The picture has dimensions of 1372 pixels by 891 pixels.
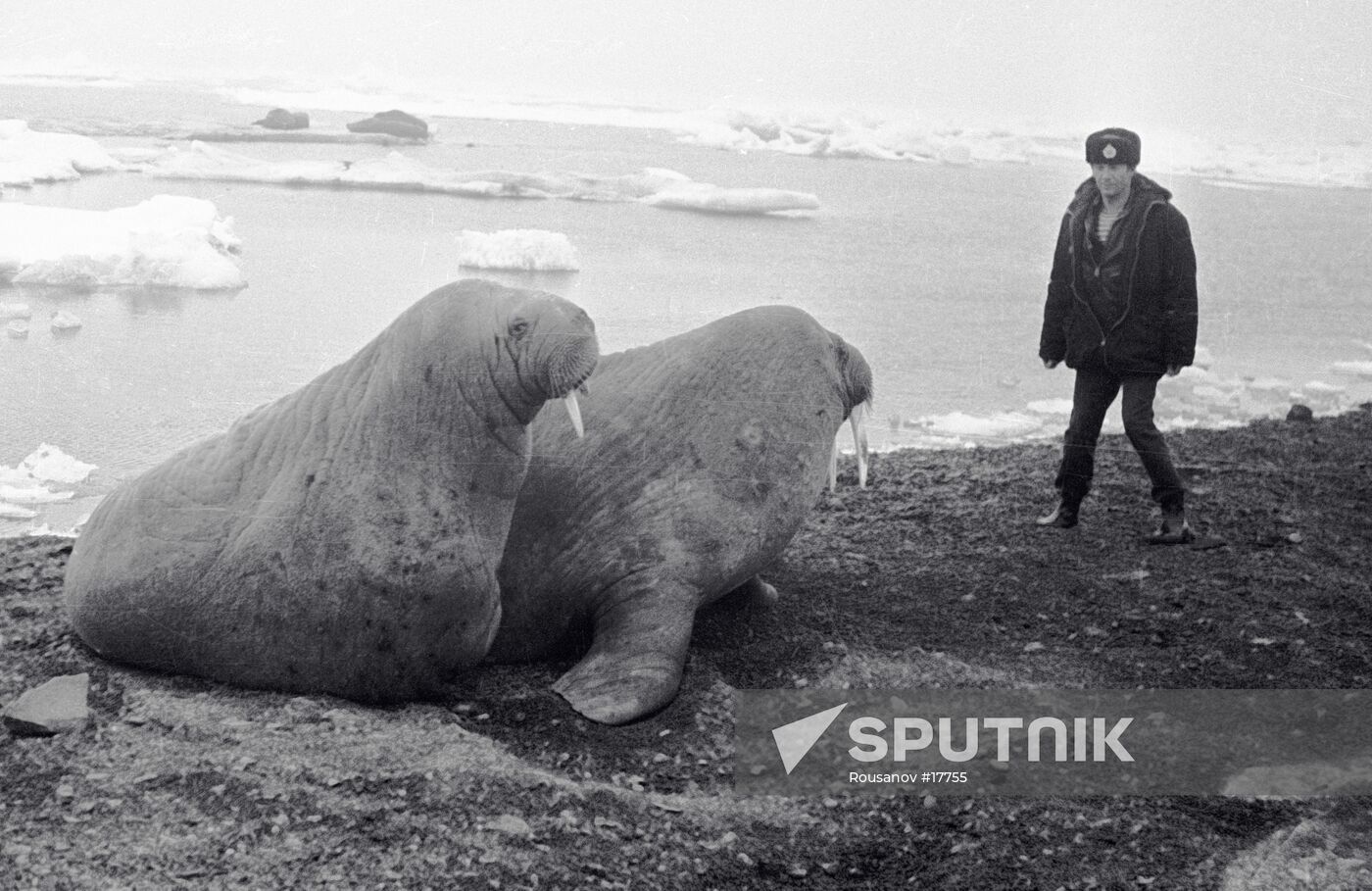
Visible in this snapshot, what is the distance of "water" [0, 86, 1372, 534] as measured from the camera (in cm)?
453

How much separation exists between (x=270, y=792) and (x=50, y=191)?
3.65m

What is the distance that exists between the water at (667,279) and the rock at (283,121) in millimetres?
108

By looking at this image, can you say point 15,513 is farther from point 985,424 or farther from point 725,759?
point 985,424

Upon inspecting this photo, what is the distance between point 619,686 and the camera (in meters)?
3.21

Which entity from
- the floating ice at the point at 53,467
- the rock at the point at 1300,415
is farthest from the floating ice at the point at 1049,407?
the floating ice at the point at 53,467

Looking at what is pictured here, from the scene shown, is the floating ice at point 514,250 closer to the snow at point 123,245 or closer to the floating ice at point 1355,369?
the snow at point 123,245

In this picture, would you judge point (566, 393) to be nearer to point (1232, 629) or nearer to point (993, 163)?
point (1232, 629)

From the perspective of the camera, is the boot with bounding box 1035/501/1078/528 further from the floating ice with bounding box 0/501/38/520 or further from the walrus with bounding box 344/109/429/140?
the floating ice with bounding box 0/501/38/520

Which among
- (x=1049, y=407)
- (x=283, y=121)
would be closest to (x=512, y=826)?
(x=283, y=121)

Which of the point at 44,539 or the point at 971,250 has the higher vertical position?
the point at 971,250

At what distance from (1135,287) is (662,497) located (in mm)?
1796

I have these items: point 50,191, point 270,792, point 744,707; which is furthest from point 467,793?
point 50,191

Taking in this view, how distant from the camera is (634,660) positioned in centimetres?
329

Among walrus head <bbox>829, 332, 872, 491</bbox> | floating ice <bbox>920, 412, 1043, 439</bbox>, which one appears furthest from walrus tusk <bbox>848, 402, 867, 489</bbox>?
floating ice <bbox>920, 412, 1043, 439</bbox>
